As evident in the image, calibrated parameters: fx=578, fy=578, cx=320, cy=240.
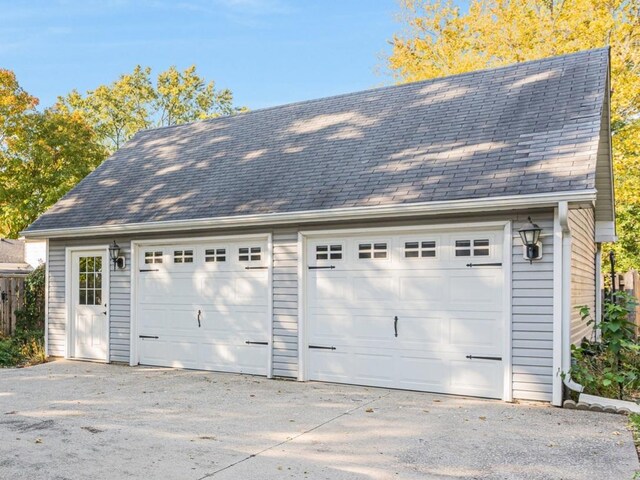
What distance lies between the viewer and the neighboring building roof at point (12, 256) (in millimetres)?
23034

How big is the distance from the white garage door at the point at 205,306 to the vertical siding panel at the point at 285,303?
0.21 m

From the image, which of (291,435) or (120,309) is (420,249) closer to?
(291,435)

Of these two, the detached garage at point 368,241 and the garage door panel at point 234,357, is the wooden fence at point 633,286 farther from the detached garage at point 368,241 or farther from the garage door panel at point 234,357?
the garage door panel at point 234,357

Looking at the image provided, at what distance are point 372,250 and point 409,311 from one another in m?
0.88

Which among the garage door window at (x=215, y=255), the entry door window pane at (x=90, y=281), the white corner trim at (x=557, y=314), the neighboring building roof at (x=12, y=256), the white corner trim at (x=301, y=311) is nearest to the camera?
the white corner trim at (x=557, y=314)

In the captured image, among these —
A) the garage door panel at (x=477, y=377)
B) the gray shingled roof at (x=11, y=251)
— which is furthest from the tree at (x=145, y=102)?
the garage door panel at (x=477, y=377)

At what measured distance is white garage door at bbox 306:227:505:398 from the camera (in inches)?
257

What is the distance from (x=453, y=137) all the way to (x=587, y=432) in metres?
3.96

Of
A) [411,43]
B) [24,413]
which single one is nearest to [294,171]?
[24,413]

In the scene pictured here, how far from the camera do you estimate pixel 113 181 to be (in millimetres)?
10406

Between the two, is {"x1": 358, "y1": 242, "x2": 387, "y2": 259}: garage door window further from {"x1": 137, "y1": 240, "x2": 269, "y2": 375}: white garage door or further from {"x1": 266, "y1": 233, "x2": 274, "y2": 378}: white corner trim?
{"x1": 137, "y1": 240, "x2": 269, "y2": 375}: white garage door

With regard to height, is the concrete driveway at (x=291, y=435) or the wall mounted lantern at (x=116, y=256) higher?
the wall mounted lantern at (x=116, y=256)

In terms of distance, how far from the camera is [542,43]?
1528 cm

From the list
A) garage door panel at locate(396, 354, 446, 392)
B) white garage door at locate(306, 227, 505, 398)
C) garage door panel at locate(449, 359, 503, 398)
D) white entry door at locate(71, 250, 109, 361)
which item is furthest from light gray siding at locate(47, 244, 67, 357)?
garage door panel at locate(449, 359, 503, 398)
